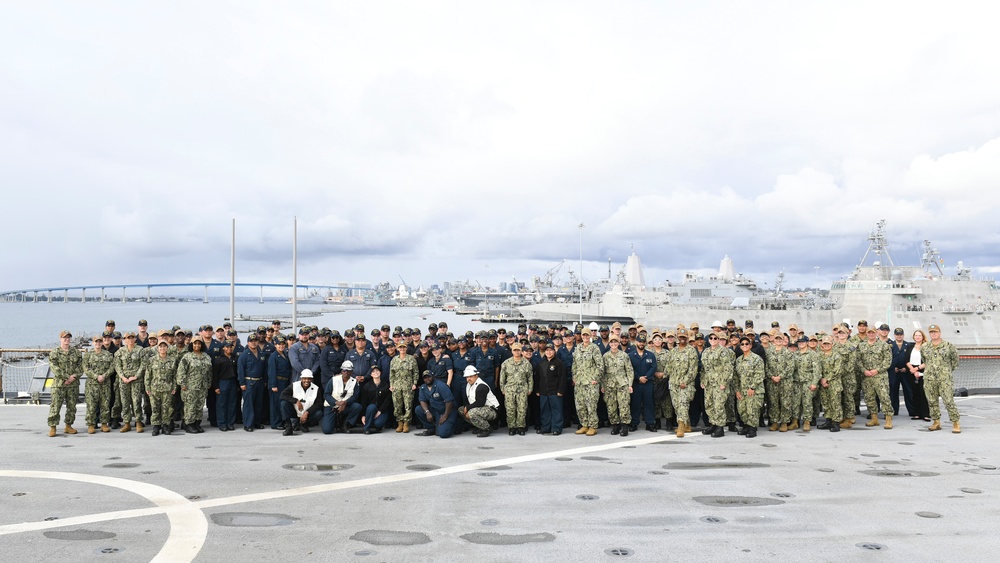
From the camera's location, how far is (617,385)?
10.0m

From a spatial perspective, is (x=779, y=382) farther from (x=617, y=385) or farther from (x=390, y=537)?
(x=390, y=537)

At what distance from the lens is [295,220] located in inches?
853

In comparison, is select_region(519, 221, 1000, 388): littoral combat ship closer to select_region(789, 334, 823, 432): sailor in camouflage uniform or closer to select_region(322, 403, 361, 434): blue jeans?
select_region(789, 334, 823, 432): sailor in camouflage uniform

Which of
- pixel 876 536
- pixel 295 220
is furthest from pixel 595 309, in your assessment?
pixel 876 536

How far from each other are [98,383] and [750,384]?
10524 mm

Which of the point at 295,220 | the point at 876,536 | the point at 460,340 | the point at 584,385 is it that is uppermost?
the point at 295,220

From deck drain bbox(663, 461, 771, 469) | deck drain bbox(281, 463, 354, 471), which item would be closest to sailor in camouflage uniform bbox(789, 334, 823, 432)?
deck drain bbox(663, 461, 771, 469)

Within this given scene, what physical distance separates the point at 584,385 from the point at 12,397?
13477 mm

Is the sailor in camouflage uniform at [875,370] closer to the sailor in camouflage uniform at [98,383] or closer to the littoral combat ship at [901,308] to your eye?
the sailor in camouflage uniform at [98,383]

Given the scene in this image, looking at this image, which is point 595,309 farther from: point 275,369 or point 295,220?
point 275,369

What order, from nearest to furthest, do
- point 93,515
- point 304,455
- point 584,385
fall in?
point 93,515
point 304,455
point 584,385

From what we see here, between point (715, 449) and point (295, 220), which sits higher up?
point (295, 220)

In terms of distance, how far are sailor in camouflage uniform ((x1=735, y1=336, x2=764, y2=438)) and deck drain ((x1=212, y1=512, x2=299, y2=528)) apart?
7.05 m

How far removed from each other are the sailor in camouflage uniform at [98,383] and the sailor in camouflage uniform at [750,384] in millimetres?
10231
